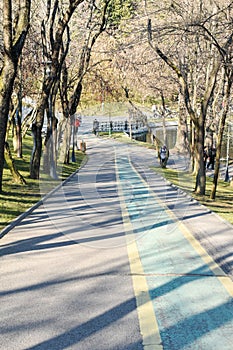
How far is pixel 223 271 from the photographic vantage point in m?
9.10

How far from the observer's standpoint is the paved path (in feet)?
20.2

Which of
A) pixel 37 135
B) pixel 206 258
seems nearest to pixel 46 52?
pixel 37 135

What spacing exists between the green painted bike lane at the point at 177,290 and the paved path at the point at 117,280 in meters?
0.01

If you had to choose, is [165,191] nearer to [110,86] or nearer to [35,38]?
[35,38]

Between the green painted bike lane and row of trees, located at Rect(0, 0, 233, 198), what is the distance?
4.68m

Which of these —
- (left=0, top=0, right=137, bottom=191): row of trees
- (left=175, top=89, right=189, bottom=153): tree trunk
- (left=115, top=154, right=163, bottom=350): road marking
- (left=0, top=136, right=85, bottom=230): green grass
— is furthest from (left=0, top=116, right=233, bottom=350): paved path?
(left=175, top=89, right=189, bottom=153): tree trunk

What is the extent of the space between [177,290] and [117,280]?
1068 mm

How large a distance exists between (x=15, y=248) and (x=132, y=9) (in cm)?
2134

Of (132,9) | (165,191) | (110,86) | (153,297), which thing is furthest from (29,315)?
(110,86)

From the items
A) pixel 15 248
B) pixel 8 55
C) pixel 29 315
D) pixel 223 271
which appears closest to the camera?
pixel 29 315

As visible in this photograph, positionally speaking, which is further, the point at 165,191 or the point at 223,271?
the point at 165,191

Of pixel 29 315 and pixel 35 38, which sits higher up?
pixel 35 38

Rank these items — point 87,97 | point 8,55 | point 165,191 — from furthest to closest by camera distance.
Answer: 1. point 87,97
2. point 165,191
3. point 8,55

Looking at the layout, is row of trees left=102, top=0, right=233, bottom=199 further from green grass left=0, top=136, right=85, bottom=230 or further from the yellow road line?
green grass left=0, top=136, right=85, bottom=230
